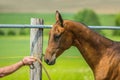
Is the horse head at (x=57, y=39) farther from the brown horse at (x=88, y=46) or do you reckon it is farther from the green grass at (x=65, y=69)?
the green grass at (x=65, y=69)

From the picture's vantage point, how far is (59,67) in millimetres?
7945

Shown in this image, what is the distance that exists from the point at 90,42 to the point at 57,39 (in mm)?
403

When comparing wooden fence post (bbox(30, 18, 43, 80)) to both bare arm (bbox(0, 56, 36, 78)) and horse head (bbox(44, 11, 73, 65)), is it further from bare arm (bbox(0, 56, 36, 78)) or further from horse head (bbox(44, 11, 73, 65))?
bare arm (bbox(0, 56, 36, 78))

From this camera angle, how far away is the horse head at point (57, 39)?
604 centimetres

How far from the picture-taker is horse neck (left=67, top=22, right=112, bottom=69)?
6102mm

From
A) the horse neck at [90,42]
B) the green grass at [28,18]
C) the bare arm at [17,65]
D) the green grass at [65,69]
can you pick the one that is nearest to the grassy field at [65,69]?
the green grass at [65,69]

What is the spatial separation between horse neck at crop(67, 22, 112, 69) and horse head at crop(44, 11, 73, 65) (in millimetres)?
96

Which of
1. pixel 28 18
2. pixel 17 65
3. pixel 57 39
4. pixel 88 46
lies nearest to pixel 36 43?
pixel 57 39

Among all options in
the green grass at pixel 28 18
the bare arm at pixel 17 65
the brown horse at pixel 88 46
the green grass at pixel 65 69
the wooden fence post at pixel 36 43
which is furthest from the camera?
the green grass at pixel 28 18

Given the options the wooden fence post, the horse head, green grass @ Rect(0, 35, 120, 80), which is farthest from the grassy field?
the horse head

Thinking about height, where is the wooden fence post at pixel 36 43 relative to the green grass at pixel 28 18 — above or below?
above

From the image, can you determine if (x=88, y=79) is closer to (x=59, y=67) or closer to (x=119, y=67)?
(x=59, y=67)

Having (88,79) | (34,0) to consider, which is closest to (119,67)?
(88,79)

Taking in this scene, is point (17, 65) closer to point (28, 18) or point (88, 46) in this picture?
point (88, 46)
